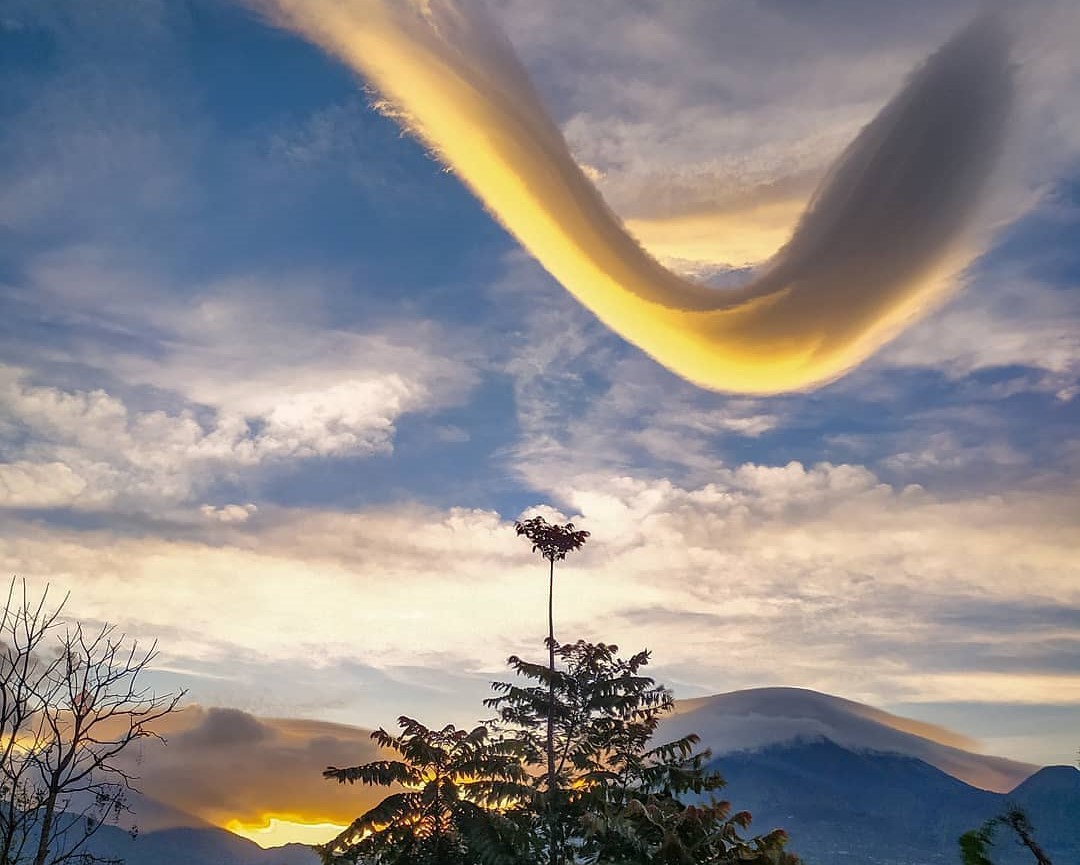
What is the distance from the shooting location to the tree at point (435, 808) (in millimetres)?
24562

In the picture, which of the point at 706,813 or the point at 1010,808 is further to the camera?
the point at 1010,808

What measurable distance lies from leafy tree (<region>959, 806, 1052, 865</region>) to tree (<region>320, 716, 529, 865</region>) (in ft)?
43.1


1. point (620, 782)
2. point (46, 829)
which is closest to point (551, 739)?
point (620, 782)

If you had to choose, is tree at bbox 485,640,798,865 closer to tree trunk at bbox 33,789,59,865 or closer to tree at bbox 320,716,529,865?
tree at bbox 320,716,529,865

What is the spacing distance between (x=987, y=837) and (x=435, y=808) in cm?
1625

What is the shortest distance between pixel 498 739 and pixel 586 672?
473 centimetres

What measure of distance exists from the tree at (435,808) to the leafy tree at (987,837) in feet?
43.1

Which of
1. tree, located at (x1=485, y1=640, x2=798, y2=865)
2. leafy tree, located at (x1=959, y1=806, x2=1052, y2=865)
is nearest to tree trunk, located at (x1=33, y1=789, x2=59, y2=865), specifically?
tree, located at (x1=485, y1=640, x2=798, y2=865)

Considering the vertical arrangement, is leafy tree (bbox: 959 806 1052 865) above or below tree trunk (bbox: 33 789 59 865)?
above

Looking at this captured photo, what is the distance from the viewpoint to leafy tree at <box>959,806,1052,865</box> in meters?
26.6

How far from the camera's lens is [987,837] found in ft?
88.3

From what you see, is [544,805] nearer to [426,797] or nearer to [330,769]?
[426,797]

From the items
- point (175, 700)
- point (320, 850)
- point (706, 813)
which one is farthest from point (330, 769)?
point (175, 700)

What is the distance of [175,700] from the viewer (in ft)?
36.6
